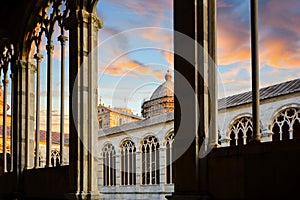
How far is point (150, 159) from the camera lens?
62.1 ft

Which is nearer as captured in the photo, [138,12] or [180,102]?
[180,102]

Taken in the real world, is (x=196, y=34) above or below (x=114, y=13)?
below

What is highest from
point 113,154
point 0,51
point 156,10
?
point 156,10

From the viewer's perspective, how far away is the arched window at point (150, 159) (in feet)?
64.4

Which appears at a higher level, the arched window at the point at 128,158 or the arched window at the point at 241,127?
the arched window at the point at 241,127

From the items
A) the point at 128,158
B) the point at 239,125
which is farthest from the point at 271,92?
the point at 128,158

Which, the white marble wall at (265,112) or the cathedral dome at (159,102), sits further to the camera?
the cathedral dome at (159,102)

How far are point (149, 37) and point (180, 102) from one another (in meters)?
5.50

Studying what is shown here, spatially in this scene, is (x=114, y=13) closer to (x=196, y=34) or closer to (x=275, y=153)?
(x=196, y=34)

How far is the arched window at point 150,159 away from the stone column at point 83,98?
525 inches

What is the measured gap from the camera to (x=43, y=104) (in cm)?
857

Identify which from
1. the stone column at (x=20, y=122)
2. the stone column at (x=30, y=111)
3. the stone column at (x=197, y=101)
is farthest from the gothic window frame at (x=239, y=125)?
the stone column at (x=197, y=101)

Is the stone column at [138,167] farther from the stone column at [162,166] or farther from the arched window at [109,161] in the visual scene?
the arched window at [109,161]

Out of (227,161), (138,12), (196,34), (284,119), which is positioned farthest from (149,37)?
(227,161)
